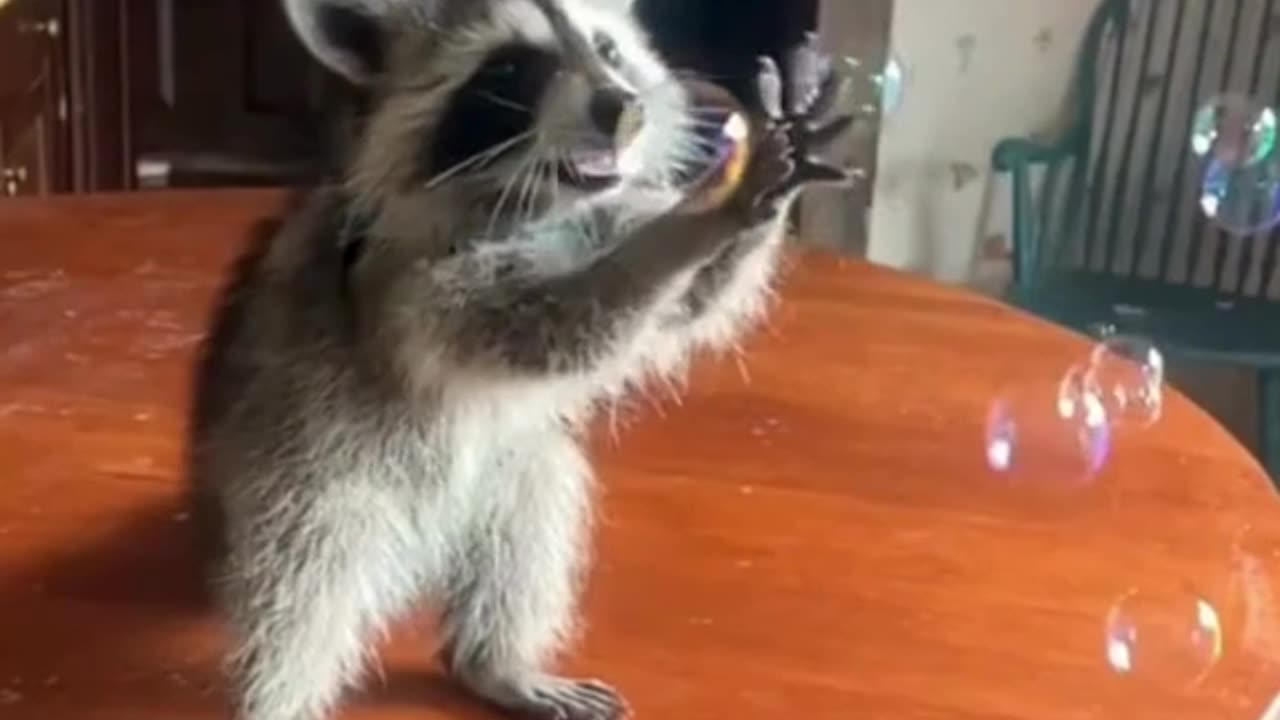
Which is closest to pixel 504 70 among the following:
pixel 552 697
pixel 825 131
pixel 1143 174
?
pixel 825 131

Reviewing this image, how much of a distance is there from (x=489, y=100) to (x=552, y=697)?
0.26m

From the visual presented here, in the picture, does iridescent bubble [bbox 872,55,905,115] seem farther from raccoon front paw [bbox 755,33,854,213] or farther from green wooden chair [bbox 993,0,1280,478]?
raccoon front paw [bbox 755,33,854,213]

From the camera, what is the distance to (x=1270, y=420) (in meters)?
2.46

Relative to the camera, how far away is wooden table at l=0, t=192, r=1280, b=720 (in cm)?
93

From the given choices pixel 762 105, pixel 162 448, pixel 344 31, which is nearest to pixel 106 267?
pixel 162 448

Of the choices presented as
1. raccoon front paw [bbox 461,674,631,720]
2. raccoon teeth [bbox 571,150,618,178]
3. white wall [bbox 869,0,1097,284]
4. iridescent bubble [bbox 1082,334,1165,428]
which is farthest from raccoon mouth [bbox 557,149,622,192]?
white wall [bbox 869,0,1097,284]

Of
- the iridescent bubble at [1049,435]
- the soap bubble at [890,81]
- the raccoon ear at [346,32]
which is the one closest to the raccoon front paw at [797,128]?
the raccoon ear at [346,32]

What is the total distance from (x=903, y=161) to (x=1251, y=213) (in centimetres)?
55

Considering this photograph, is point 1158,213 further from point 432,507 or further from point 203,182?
point 432,507

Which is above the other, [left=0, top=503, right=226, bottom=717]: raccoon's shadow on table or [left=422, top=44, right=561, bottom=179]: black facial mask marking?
[left=422, top=44, right=561, bottom=179]: black facial mask marking

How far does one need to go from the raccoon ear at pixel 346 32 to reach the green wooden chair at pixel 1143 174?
1.81m

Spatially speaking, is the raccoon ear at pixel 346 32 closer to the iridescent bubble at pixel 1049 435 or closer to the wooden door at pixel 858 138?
the iridescent bubble at pixel 1049 435

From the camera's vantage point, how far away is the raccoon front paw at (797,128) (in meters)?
0.76

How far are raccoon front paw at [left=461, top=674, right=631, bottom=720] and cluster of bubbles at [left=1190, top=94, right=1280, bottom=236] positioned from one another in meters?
1.39
